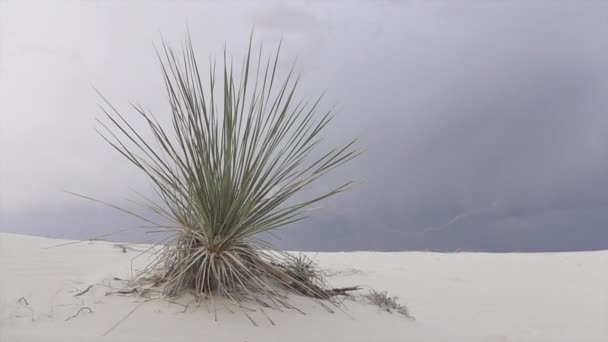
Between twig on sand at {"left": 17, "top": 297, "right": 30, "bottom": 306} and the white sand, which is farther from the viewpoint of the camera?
twig on sand at {"left": 17, "top": 297, "right": 30, "bottom": 306}

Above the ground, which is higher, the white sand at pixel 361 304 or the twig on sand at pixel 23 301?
the white sand at pixel 361 304

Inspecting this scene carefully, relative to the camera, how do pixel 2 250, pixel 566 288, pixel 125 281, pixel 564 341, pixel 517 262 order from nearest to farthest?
pixel 125 281 → pixel 564 341 → pixel 2 250 → pixel 566 288 → pixel 517 262

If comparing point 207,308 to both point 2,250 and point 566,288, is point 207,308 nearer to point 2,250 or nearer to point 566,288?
point 2,250

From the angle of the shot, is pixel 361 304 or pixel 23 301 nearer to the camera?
pixel 23 301

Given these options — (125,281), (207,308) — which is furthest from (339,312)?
(125,281)

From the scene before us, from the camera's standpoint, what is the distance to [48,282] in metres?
3.01

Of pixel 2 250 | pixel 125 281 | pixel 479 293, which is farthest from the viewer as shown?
pixel 479 293

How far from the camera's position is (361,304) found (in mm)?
3039

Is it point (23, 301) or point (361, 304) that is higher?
point (361, 304)

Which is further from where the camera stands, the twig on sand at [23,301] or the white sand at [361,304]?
the twig on sand at [23,301]

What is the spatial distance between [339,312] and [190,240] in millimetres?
1134

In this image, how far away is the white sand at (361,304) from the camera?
215cm

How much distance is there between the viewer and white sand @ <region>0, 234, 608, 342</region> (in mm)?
2150

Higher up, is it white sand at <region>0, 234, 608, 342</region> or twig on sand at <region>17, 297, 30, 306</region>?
white sand at <region>0, 234, 608, 342</region>
